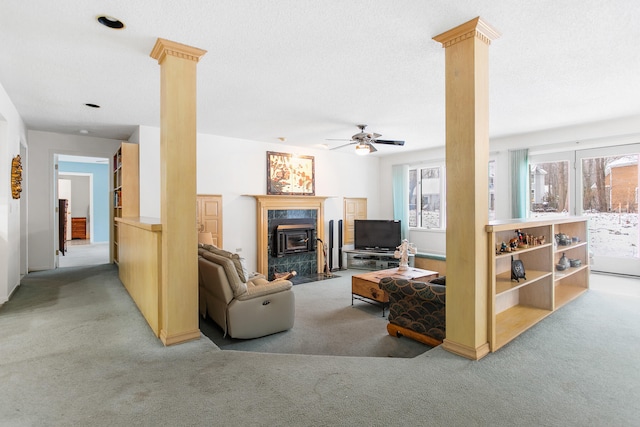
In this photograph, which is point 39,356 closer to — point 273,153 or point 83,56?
point 83,56

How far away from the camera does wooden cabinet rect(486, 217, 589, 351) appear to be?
2703mm

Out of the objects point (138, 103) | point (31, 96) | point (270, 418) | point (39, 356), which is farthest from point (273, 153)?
point (270, 418)

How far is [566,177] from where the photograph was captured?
5.93 m

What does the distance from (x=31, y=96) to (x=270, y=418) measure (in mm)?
4608

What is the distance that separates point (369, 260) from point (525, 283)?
467cm

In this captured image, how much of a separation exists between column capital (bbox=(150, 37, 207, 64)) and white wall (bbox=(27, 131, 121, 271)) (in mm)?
4613

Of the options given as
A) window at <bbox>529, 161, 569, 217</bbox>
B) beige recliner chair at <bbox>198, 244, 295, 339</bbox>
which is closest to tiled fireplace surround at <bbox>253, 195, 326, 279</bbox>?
beige recliner chair at <bbox>198, 244, 295, 339</bbox>

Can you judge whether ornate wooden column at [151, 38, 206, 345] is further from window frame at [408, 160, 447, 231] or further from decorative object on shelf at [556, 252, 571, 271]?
window frame at [408, 160, 447, 231]

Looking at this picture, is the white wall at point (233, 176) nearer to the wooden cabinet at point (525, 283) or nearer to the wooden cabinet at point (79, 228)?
the wooden cabinet at point (525, 283)

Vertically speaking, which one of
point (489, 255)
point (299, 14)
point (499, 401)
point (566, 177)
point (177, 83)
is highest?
point (299, 14)

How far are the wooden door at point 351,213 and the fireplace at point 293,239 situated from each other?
3.86 ft

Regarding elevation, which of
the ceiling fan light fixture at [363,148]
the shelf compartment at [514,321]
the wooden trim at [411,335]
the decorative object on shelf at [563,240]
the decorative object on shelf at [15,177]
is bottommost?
the wooden trim at [411,335]

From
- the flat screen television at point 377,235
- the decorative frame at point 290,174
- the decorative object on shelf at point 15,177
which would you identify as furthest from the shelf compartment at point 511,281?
the decorative object on shelf at point 15,177

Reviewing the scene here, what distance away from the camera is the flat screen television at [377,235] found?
748cm
